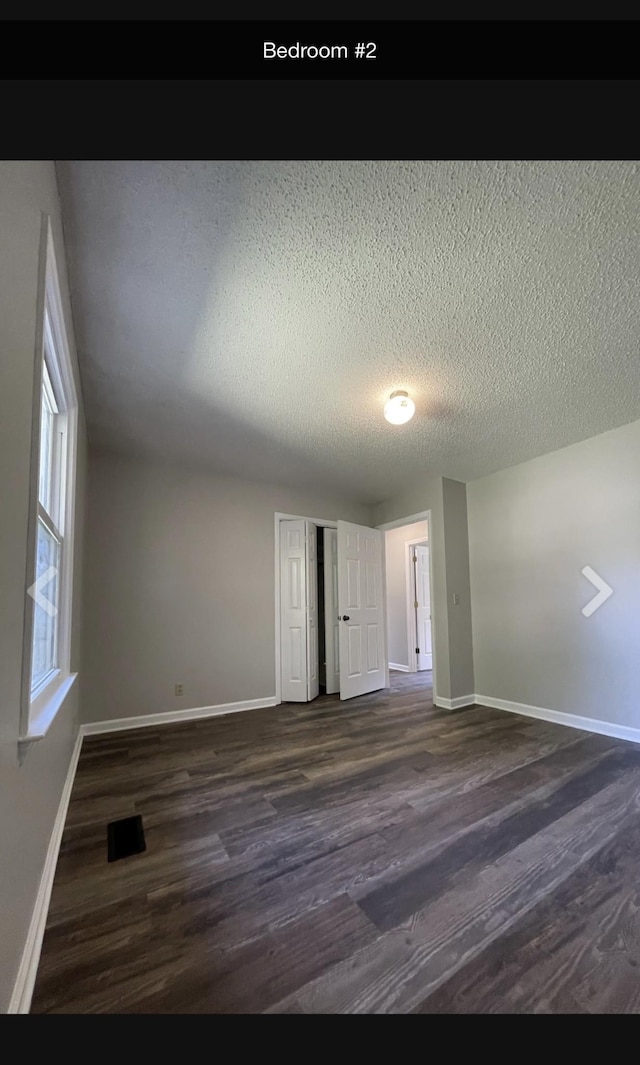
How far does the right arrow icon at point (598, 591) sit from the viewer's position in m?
3.00

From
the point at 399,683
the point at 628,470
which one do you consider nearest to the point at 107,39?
the point at 628,470

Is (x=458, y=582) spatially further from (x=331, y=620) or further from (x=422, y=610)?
(x=422, y=610)

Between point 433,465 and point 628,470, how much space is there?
158 centimetres

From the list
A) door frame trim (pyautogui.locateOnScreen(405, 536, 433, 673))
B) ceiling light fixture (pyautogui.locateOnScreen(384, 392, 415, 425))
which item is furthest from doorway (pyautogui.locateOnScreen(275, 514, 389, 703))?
ceiling light fixture (pyautogui.locateOnScreen(384, 392, 415, 425))

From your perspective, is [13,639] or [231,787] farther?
[231,787]

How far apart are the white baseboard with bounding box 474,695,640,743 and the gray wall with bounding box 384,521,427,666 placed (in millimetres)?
1950

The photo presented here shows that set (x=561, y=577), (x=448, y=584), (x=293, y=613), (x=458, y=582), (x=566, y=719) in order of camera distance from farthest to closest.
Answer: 1. (x=293, y=613)
2. (x=458, y=582)
3. (x=448, y=584)
4. (x=561, y=577)
5. (x=566, y=719)

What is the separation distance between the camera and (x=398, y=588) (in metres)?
5.91

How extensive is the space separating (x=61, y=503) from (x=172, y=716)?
2.38m

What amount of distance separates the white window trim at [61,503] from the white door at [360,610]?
109 inches

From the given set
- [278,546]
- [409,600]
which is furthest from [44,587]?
[409,600]

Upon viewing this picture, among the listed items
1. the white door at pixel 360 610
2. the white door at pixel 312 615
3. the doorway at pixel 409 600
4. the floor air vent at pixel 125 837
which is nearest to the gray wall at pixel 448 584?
the white door at pixel 360 610

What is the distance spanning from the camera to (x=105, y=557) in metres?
3.22

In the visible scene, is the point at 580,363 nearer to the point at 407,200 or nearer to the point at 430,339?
the point at 430,339
